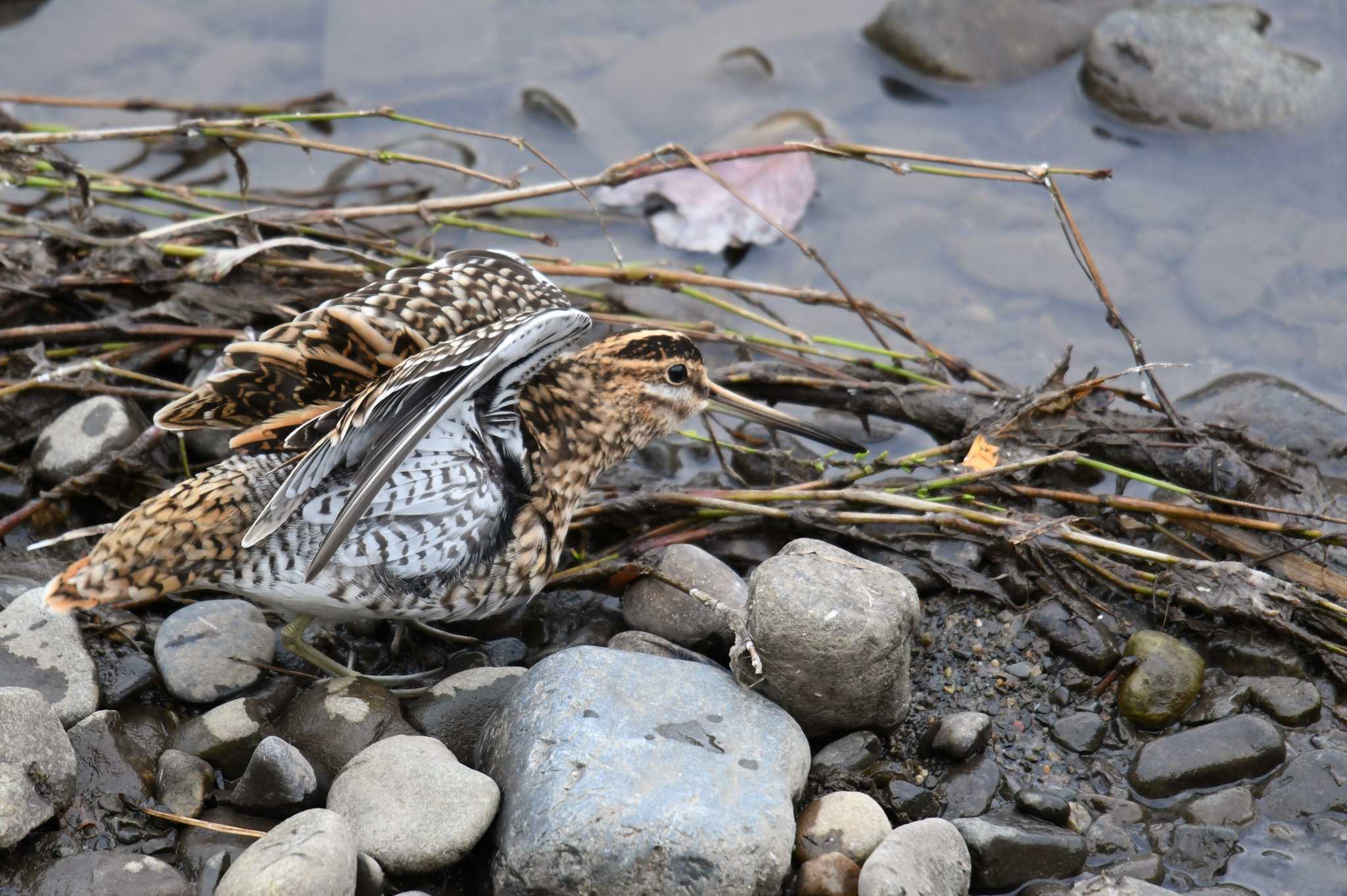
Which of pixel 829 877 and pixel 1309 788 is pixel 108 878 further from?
pixel 1309 788

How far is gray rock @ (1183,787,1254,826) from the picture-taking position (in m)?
3.43

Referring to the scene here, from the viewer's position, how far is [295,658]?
397 centimetres

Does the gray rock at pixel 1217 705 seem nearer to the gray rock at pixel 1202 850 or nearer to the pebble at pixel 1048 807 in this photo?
the gray rock at pixel 1202 850

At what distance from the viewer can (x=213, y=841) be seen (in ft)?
10.6

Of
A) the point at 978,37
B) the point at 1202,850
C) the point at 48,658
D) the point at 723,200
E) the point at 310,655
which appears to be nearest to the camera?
the point at 1202,850

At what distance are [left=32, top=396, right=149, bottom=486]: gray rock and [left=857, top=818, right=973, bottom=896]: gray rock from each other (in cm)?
287

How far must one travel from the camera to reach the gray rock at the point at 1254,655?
3.87m

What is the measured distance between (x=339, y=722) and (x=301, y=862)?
71cm

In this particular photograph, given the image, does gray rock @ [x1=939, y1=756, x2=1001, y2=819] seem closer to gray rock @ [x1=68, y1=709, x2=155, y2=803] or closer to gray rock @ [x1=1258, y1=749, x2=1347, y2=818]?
gray rock @ [x1=1258, y1=749, x2=1347, y2=818]

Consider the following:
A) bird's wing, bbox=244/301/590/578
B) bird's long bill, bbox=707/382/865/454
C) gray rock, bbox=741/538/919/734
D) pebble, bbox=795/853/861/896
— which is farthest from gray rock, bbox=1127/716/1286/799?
bird's wing, bbox=244/301/590/578

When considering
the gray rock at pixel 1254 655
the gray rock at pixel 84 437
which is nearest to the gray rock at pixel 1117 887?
the gray rock at pixel 1254 655

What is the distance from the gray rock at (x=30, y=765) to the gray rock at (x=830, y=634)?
1749mm

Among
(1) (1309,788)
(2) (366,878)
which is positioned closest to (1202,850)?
(1) (1309,788)

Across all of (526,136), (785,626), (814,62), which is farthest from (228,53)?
(785,626)
